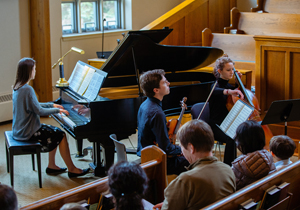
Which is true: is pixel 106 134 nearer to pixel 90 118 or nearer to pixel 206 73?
pixel 90 118

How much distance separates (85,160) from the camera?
4.58m

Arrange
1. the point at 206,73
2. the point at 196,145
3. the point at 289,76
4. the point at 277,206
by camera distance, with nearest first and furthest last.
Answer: the point at 196,145 → the point at 277,206 → the point at 289,76 → the point at 206,73

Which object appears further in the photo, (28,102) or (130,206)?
(28,102)

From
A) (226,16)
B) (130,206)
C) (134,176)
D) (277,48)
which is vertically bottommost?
(130,206)

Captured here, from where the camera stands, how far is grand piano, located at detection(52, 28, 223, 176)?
3.71 m

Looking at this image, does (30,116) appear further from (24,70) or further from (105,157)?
(105,157)

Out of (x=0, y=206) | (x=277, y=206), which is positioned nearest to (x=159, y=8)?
(x=277, y=206)

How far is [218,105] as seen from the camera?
4.17m

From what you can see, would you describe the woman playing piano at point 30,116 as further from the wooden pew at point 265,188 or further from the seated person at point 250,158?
the wooden pew at point 265,188

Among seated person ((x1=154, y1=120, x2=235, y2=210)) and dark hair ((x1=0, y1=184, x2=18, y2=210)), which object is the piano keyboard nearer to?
seated person ((x1=154, y1=120, x2=235, y2=210))

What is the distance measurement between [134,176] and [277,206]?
3.45 feet

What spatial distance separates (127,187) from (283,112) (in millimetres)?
2241

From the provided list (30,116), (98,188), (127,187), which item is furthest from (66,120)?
(127,187)

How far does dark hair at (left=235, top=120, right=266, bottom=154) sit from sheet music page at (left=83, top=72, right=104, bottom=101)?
1.68 metres
